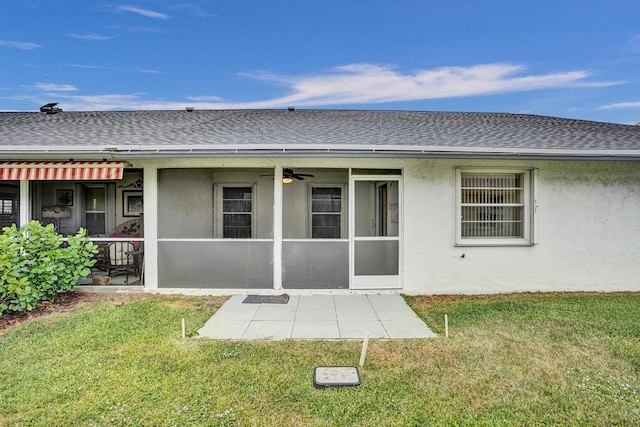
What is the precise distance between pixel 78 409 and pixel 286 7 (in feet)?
45.3

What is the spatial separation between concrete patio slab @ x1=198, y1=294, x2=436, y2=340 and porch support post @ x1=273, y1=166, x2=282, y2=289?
630 mm

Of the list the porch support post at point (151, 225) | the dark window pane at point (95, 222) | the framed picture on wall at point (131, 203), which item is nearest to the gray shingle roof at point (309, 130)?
the porch support post at point (151, 225)

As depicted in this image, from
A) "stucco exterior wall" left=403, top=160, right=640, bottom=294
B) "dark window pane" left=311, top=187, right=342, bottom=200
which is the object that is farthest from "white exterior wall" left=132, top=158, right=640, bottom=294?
"dark window pane" left=311, top=187, right=342, bottom=200

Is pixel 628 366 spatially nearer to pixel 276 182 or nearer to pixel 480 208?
pixel 480 208

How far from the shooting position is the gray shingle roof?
23.2 ft

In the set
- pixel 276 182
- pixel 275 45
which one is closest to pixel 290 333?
pixel 276 182

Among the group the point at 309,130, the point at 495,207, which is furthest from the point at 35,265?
the point at 495,207

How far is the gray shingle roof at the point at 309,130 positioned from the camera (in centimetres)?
709

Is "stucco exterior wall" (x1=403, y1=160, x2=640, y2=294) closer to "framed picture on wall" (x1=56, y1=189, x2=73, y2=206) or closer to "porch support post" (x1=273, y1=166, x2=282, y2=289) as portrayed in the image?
"porch support post" (x1=273, y1=166, x2=282, y2=289)

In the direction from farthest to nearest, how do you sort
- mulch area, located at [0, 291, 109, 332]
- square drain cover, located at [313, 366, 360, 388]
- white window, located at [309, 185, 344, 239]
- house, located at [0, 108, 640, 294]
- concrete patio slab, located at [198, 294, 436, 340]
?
white window, located at [309, 185, 344, 239] → house, located at [0, 108, 640, 294] → mulch area, located at [0, 291, 109, 332] → concrete patio slab, located at [198, 294, 436, 340] → square drain cover, located at [313, 366, 360, 388]

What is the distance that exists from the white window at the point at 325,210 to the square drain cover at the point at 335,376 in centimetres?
532

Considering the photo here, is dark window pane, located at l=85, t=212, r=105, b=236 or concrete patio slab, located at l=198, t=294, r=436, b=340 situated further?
dark window pane, located at l=85, t=212, r=105, b=236

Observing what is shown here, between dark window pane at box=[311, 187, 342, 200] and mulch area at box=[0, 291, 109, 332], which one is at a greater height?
dark window pane at box=[311, 187, 342, 200]

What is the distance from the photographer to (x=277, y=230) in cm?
728
